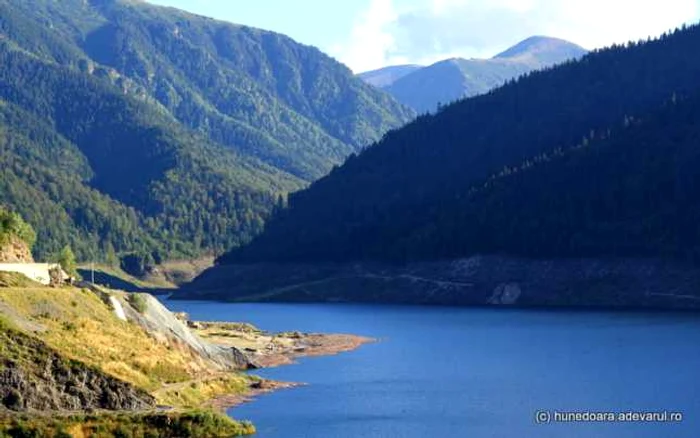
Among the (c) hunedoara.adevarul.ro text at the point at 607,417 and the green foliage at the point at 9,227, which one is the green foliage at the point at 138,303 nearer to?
the green foliage at the point at 9,227

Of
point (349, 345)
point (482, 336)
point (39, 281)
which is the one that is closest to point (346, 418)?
point (39, 281)

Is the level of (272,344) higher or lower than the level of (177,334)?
lower

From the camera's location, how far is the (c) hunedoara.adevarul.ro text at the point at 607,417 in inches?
3723

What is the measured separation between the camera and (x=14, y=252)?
141 m

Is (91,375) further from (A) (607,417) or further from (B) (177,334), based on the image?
(A) (607,417)

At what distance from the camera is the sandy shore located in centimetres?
13900

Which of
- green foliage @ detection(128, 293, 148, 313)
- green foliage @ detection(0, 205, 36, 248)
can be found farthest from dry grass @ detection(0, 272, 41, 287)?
green foliage @ detection(0, 205, 36, 248)

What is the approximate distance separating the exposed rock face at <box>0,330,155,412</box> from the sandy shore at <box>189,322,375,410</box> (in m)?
27.6

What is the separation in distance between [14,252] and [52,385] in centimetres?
5929

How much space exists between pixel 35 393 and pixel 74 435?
5655mm

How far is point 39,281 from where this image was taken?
11319cm

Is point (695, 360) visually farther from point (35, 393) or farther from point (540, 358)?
point (35, 393)

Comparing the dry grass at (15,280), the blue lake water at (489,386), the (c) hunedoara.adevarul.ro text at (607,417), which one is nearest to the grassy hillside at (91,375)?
the dry grass at (15,280)

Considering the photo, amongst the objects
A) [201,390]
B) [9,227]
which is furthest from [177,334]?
[9,227]
